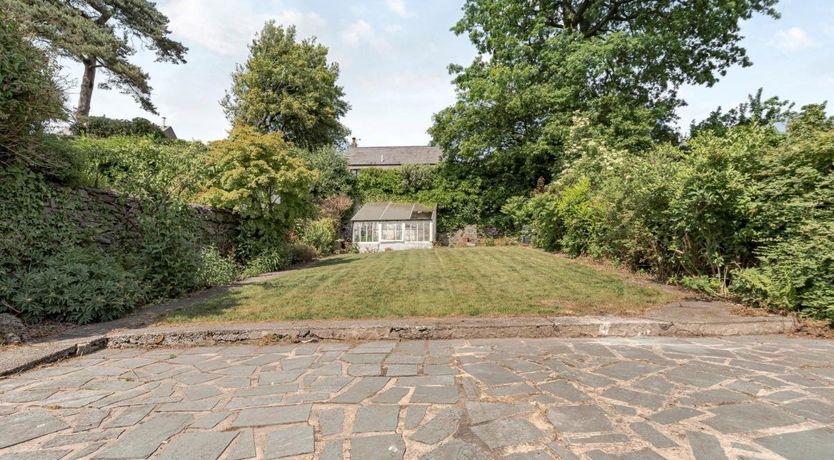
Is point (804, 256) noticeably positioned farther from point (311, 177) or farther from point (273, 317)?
point (311, 177)

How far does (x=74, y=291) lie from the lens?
5.07 metres

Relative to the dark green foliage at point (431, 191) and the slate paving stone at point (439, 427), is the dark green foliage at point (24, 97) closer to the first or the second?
the slate paving stone at point (439, 427)

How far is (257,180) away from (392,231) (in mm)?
13344

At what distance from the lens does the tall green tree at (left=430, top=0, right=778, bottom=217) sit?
16766mm

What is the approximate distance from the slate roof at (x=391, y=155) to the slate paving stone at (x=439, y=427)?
3269 cm

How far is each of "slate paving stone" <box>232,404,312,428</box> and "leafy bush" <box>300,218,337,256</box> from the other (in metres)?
14.2

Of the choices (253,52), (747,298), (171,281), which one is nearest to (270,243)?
(171,281)

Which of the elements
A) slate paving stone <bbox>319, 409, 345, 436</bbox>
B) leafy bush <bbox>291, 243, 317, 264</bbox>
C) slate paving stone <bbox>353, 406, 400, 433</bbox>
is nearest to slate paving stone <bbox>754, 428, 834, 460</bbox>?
slate paving stone <bbox>353, 406, 400, 433</bbox>

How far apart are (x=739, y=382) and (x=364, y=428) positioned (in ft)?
9.65

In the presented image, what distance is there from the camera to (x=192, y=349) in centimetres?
446

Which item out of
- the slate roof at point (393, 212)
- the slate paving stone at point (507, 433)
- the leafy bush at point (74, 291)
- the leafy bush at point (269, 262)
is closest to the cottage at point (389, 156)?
the slate roof at point (393, 212)

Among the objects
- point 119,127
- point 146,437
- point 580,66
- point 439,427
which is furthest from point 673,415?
point 119,127

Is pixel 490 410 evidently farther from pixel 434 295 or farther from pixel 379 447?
pixel 434 295

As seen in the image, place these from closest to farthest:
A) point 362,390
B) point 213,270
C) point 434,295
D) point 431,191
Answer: point 362,390 → point 434,295 → point 213,270 → point 431,191
